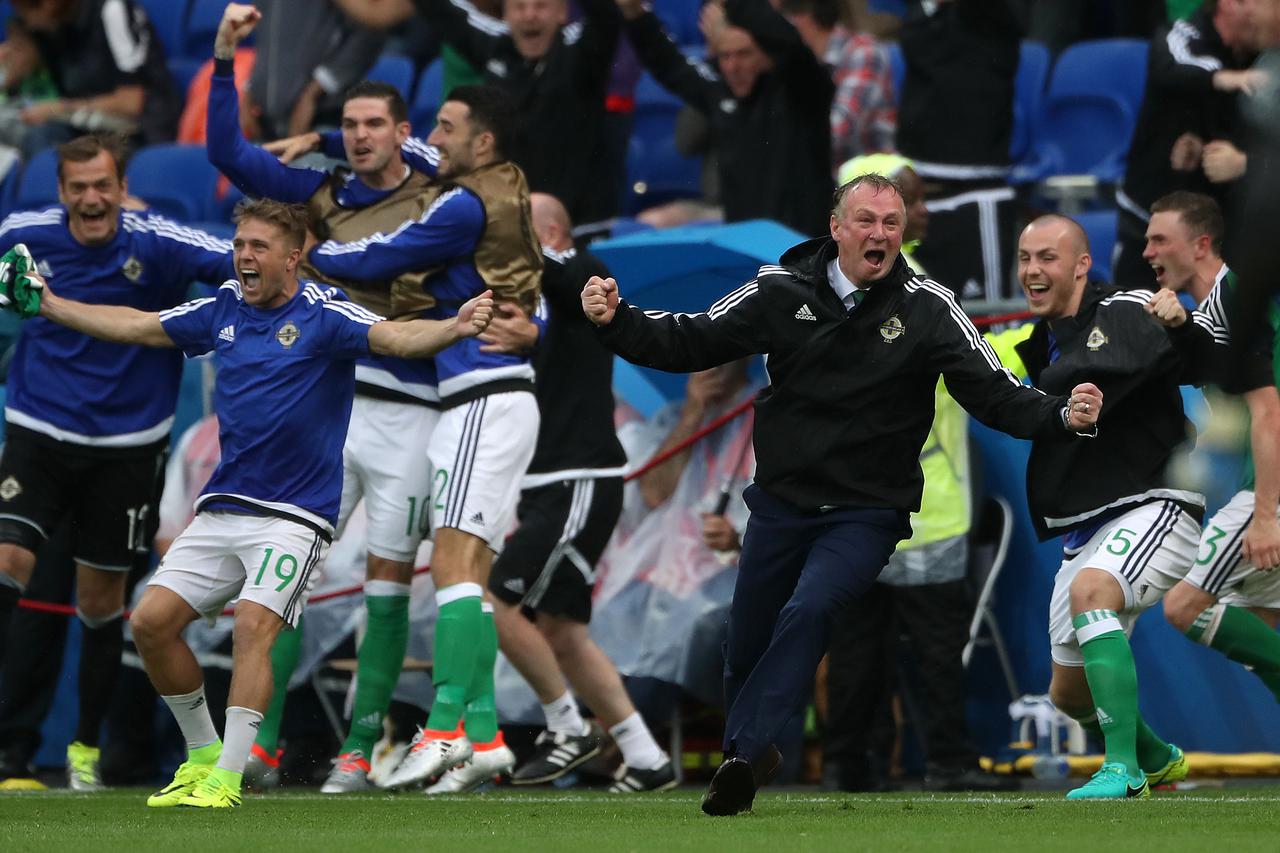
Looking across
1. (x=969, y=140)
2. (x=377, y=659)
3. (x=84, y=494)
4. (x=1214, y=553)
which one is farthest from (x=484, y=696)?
(x=969, y=140)

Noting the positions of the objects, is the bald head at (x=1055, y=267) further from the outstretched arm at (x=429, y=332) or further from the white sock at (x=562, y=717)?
the white sock at (x=562, y=717)

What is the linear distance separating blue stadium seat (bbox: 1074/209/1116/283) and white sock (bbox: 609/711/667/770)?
355 cm

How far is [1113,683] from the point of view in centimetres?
723

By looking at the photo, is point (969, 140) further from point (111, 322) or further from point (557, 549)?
point (111, 322)

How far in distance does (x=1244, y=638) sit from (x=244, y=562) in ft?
12.3

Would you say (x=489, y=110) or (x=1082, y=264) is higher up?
(x=489, y=110)

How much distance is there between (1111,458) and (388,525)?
2915 mm

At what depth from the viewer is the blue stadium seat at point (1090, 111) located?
12.4 m

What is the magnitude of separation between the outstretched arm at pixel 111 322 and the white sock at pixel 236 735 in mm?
1515

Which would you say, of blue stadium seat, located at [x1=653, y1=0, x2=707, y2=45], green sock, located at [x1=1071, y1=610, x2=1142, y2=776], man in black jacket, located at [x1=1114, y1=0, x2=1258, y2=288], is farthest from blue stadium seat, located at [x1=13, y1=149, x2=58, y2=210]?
green sock, located at [x1=1071, y1=610, x2=1142, y2=776]

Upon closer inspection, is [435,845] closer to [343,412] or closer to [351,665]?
[343,412]

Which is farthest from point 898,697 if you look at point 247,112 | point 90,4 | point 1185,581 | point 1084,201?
point 90,4

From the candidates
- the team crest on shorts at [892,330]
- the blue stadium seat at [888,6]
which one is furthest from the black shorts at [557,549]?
the blue stadium seat at [888,6]

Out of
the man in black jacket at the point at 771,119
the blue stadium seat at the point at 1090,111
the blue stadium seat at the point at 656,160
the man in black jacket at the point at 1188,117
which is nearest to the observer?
the man in black jacket at the point at 1188,117
